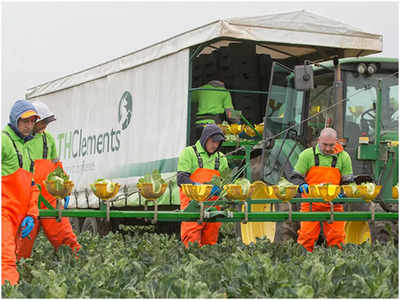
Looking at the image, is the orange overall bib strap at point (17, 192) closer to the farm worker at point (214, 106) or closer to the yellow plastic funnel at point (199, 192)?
the yellow plastic funnel at point (199, 192)

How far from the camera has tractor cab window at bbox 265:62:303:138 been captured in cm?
1103

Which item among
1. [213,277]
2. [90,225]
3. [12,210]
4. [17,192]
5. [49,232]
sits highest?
[17,192]

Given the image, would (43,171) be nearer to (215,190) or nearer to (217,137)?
(215,190)

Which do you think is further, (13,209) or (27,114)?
(27,114)

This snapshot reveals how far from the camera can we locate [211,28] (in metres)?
11.0

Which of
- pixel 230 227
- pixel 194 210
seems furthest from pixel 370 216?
pixel 230 227

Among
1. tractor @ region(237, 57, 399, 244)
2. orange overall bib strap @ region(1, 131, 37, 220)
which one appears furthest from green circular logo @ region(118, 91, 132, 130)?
orange overall bib strap @ region(1, 131, 37, 220)

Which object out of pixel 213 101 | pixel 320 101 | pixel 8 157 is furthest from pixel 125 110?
pixel 8 157

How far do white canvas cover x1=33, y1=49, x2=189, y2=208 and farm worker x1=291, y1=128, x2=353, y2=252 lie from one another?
305 centimetres

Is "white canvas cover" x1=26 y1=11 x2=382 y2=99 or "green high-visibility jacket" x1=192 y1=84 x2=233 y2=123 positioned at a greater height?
"white canvas cover" x1=26 y1=11 x2=382 y2=99

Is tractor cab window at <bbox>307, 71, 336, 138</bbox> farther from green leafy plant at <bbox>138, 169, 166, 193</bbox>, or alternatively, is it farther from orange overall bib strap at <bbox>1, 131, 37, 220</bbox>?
orange overall bib strap at <bbox>1, 131, 37, 220</bbox>

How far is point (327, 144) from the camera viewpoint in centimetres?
891

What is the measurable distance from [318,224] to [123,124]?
19.6 ft

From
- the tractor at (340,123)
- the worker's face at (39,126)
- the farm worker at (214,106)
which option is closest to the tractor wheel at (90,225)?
the farm worker at (214,106)
